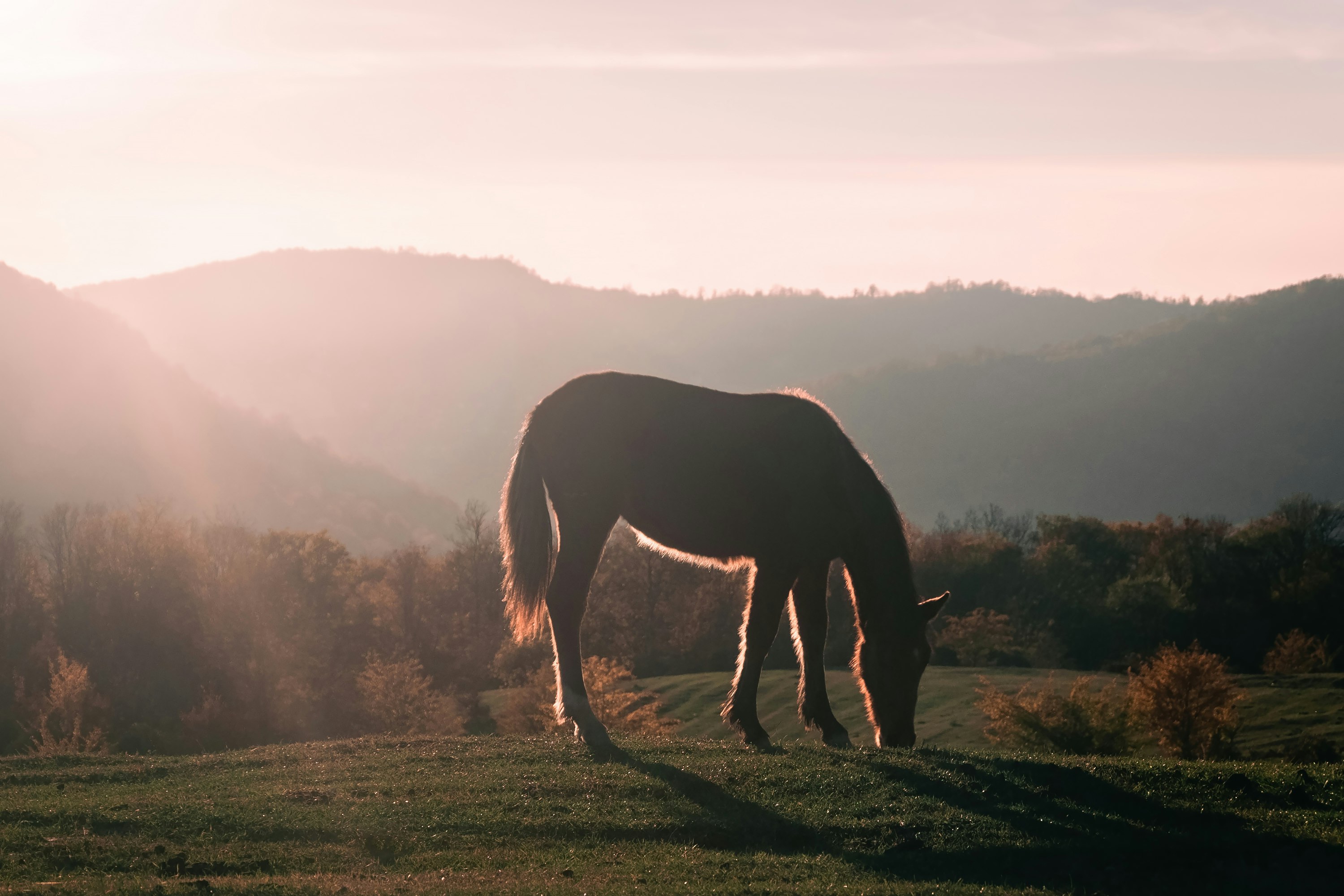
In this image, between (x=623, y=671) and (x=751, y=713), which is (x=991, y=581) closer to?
(x=623, y=671)

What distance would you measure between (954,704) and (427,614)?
123ft

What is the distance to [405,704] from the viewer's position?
49781 mm

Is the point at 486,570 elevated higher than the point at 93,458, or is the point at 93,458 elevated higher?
the point at 93,458

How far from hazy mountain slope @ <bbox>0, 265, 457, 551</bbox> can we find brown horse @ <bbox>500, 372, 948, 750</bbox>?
122332 millimetres

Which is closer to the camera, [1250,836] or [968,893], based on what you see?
[968,893]

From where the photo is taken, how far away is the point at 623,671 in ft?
159

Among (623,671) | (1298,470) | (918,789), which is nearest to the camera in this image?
(918,789)

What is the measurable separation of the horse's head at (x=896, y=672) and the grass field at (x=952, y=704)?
24912 mm

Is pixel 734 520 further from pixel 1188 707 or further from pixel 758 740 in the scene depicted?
pixel 1188 707

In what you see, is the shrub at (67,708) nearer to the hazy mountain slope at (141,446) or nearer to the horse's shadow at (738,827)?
the horse's shadow at (738,827)

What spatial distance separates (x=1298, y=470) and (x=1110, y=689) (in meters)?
159

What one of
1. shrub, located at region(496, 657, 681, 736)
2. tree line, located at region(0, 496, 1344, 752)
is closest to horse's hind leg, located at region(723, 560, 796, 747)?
shrub, located at region(496, 657, 681, 736)

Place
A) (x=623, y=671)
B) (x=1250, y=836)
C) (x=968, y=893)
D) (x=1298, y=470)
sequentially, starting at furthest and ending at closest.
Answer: (x=1298, y=470), (x=623, y=671), (x=1250, y=836), (x=968, y=893)

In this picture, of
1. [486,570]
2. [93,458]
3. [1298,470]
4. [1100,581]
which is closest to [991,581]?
[1100,581]
